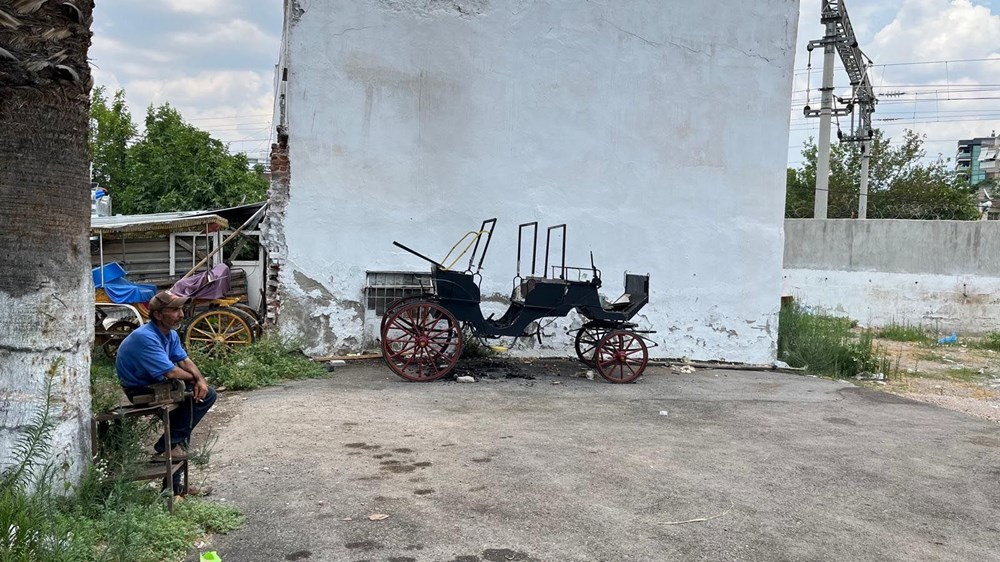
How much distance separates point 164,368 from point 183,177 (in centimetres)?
1607

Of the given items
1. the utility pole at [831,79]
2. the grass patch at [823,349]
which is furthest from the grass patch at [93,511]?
the utility pole at [831,79]

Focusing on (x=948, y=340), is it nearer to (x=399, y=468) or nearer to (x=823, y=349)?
(x=823, y=349)

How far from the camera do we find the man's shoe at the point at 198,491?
4.26 meters

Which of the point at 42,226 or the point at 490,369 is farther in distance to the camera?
the point at 490,369

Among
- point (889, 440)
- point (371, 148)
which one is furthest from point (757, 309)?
point (371, 148)

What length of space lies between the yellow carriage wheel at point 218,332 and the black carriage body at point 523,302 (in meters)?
2.70

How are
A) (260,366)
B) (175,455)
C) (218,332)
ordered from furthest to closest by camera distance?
1. (218,332)
2. (260,366)
3. (175,455)

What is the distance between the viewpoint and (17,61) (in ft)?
11.1

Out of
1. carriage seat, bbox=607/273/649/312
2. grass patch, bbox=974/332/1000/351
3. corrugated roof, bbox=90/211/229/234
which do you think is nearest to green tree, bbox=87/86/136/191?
corrugated roof, bbox=90/211/229/234

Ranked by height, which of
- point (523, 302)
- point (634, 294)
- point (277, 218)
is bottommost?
point (523, 302)

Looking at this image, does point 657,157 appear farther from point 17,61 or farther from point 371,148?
point 17,61

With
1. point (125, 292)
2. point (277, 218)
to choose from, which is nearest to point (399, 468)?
point (277, 218)

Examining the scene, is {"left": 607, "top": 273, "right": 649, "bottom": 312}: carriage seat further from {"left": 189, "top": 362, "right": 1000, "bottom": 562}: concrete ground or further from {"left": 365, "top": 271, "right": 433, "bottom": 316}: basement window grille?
{"left": 365, "top": 271, "right": 433, "bottom": 316}: basement window grille

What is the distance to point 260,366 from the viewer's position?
26.6ft
